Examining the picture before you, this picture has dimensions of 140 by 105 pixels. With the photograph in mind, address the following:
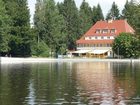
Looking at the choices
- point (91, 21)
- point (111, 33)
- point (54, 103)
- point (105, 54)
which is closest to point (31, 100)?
point (54, 103)

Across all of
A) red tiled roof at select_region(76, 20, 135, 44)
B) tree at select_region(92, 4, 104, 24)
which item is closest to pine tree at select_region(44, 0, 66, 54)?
red tiled roof at select_region(76, 20, 135, 44)

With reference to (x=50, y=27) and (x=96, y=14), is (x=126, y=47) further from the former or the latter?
(x=96, y=14)

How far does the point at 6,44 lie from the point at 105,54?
54671mm

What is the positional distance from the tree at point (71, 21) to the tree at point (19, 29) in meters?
38.7

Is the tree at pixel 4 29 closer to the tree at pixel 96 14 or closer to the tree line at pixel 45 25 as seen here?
the tree line at pixel 45 25

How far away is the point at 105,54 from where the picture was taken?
6452 inches

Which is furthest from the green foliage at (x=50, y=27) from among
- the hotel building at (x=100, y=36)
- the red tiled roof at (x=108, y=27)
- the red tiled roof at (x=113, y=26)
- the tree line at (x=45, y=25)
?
the red tiled roof at (x=113, y=26)

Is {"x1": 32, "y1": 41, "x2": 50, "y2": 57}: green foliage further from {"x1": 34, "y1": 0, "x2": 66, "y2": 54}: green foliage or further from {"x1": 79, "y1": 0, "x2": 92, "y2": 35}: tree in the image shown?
{"x1": 79, "y1": 0, "x2": 92, "y2": 35}: tree

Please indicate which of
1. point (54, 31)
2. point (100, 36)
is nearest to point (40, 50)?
point (54, 31)

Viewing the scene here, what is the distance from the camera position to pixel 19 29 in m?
124

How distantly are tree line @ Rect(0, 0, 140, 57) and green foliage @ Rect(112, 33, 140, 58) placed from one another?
6.65 meters

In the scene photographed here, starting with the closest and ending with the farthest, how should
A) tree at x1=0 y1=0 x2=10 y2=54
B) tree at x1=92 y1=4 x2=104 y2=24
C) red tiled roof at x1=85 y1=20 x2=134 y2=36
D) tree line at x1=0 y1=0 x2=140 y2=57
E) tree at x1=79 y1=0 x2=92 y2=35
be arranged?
tree at x1=0 y1=0 x2=10 y2=54 < tree line at x1=0 y1=0 x2=140 y2=57 < red tiled roof at x1=85 y1=20 x2=134 y2=36 < tree at x1=79 y1=0 x2=92 y2=35 < tree at x1=92 y1=4 x2=104 y2=24

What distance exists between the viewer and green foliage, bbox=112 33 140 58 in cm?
13820

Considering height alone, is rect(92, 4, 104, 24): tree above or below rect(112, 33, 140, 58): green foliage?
above
